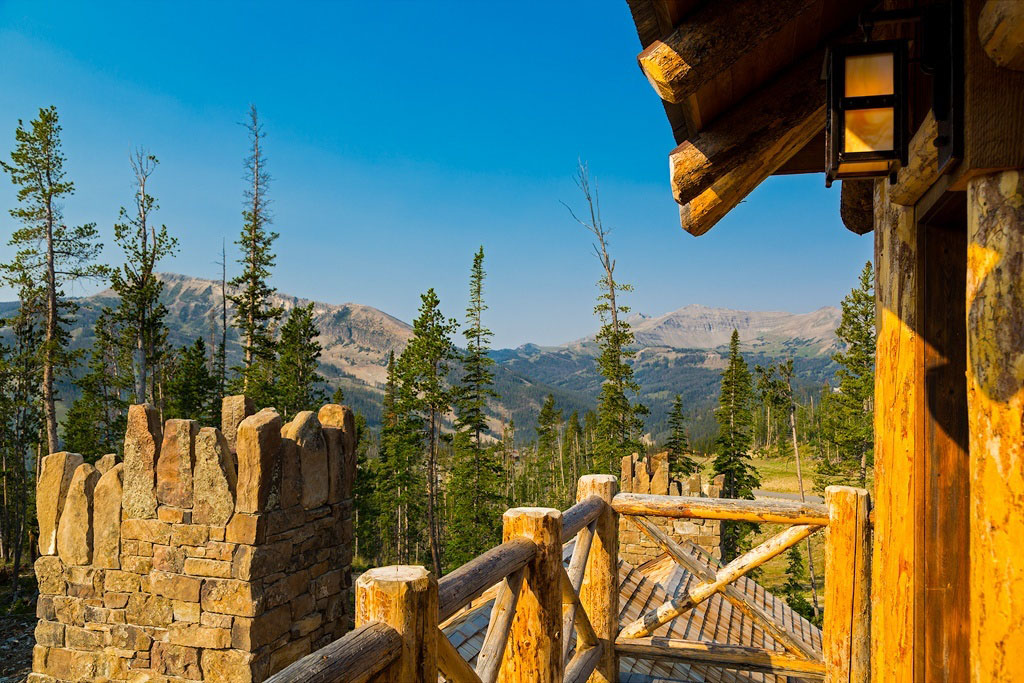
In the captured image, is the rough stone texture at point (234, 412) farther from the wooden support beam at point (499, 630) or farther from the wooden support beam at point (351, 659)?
the wooden support beam at point (351, 659)

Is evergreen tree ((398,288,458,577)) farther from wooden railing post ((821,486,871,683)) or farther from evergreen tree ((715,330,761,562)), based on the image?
wooden railing post ((821,486,871,683))

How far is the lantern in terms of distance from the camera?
80.5 inches

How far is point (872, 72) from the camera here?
205 cm

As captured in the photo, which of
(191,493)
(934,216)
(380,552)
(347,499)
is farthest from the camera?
(380,552)

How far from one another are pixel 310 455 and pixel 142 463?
148cm

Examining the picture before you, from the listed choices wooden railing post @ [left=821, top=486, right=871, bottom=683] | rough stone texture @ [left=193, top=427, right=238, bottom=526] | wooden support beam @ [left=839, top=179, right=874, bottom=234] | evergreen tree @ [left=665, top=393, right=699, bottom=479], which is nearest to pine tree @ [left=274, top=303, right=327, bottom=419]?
evergreen tree @ [left=665, top=393, right=699, bottom=479]

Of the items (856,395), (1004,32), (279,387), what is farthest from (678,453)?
(1004,32)

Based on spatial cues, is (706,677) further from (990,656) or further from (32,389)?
(32,389)

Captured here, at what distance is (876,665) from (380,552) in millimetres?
45010

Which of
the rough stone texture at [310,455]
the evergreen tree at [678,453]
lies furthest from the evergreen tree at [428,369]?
the rough stone texture at [310,455]

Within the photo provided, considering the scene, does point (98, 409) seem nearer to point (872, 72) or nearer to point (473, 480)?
point (473, 480)

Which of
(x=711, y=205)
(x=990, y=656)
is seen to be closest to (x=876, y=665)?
(x=990, y=656)

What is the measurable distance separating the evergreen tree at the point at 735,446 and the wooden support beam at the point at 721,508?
19.4 metres

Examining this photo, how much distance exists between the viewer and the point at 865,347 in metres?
29.4
